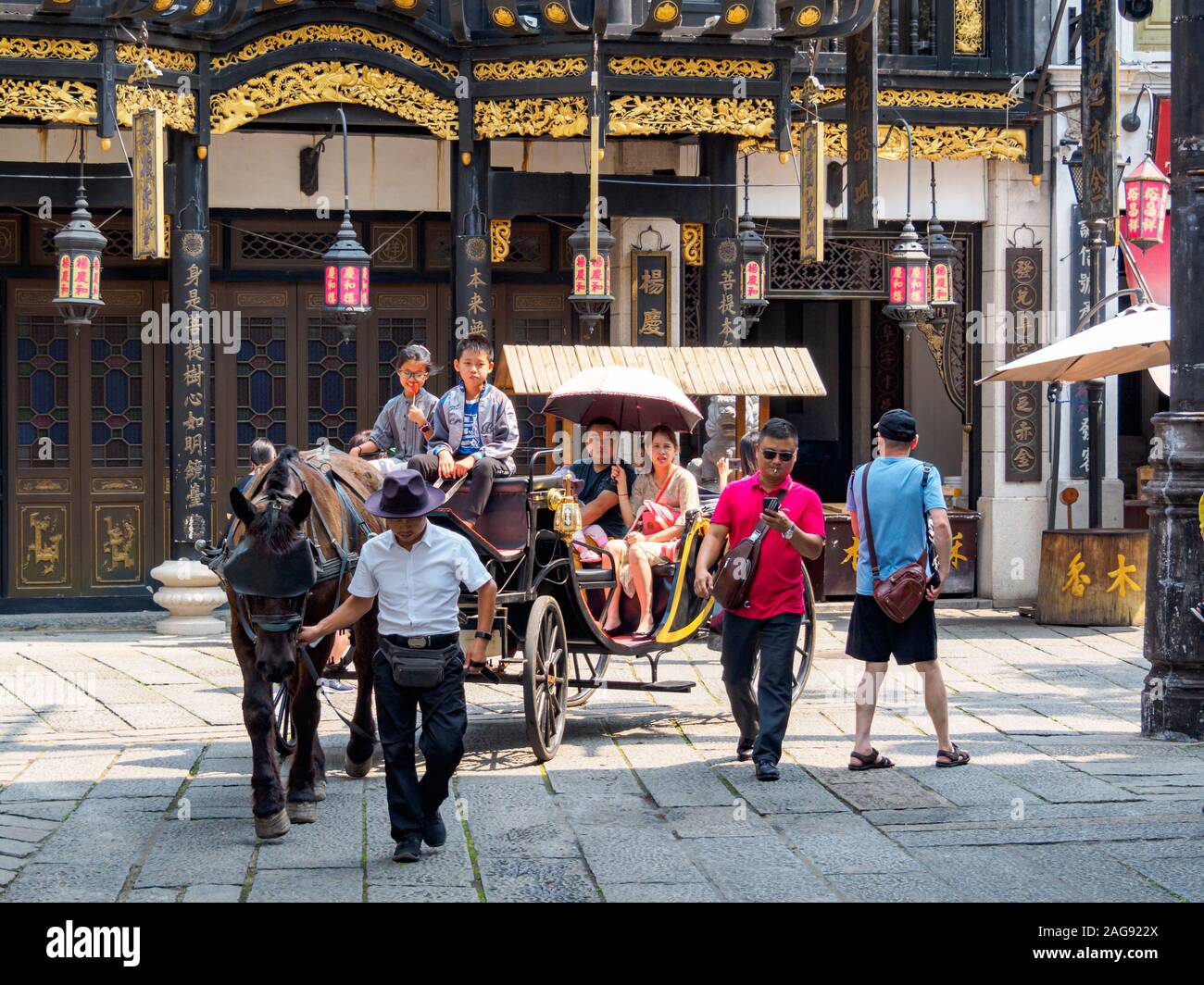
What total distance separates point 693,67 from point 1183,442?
250 inches

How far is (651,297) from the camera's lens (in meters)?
15.9

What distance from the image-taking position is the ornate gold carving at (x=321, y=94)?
1395 cm

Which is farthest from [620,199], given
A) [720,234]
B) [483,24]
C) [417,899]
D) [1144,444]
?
[417,899]

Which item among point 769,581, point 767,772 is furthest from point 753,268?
point 767,772

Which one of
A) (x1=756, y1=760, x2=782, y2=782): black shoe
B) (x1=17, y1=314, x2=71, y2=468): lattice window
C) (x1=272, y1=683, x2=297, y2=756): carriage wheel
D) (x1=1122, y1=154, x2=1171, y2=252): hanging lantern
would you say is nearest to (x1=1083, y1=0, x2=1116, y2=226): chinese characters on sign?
(x1=1122, y1=154, x2=1171, y2=252): hanging lantern

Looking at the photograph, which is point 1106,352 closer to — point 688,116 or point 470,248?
point 688,116

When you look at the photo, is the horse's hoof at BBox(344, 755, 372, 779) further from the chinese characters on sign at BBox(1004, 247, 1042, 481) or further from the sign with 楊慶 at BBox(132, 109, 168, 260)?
the chinese characters on sign at BBox(1004, 247, 1042, 481)

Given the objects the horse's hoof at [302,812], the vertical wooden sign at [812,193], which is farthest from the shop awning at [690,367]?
the horse's hoof at [302,812]

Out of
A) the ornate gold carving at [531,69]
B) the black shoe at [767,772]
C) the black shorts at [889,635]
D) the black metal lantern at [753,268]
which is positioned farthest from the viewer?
the black metal lantern at [753,268]

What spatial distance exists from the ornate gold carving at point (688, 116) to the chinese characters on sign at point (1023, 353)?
10.4ft

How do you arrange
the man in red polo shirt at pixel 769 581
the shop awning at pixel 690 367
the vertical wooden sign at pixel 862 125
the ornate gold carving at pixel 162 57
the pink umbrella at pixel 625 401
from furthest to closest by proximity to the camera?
the vertical wooden sign at pixel 862 125 < the ornate gold carving at pixel 162 57 < the shop awning at pixel 690 367 < the pink umbrella at pixel 625 401 < the man in red polo shirt at pixel 769 581

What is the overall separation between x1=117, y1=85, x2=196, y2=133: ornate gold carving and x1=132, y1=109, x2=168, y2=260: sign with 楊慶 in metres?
0.33

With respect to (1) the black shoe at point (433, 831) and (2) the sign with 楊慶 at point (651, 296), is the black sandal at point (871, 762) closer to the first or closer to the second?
(1) the black shoe at point (433, 831)

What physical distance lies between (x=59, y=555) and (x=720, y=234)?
6.48 m
